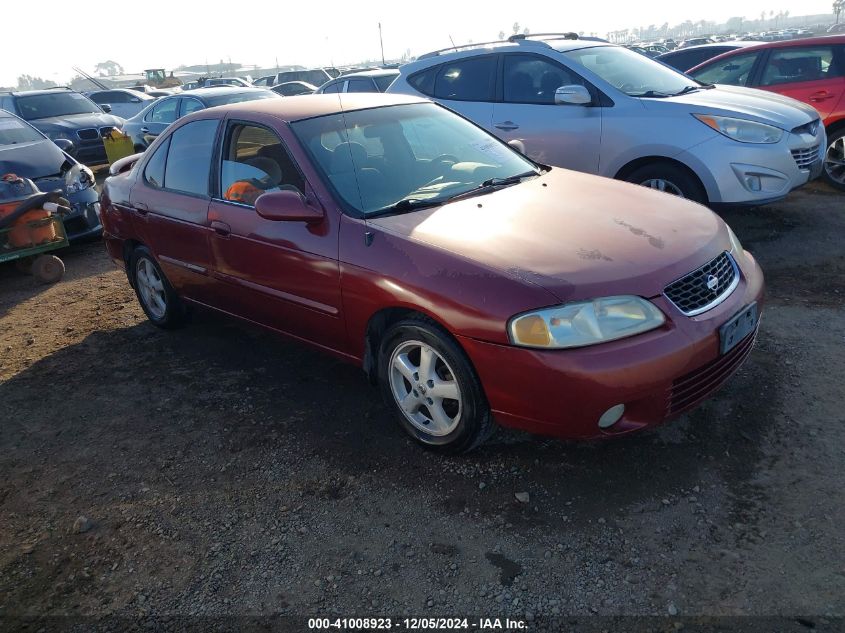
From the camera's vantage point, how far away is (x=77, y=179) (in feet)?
24.4

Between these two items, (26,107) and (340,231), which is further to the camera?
(26,107)

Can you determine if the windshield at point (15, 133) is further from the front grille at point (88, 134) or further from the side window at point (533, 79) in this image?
the side window at point (533, 79)

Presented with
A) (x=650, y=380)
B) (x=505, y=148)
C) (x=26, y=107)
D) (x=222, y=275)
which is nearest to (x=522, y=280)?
(x=650, y=380)

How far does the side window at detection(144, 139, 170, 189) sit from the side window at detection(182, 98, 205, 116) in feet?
24.1

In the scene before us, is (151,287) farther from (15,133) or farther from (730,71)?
(730,71)

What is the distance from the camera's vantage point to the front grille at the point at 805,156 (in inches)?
222

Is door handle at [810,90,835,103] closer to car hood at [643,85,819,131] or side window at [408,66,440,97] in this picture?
car hood at [643,85,819,131]

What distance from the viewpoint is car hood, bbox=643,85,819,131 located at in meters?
5.55

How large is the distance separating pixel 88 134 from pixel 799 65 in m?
11.8

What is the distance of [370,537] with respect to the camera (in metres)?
2.70

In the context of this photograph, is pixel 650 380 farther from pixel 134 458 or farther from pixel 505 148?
pixel 134 458

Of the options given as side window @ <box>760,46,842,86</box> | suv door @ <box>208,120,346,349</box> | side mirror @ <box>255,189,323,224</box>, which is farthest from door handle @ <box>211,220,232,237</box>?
side window @ <box>760,46,842,86</box>

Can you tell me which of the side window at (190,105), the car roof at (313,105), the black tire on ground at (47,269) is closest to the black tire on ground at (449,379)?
the car roof at (313,105)

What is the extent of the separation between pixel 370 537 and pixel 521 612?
705mm
